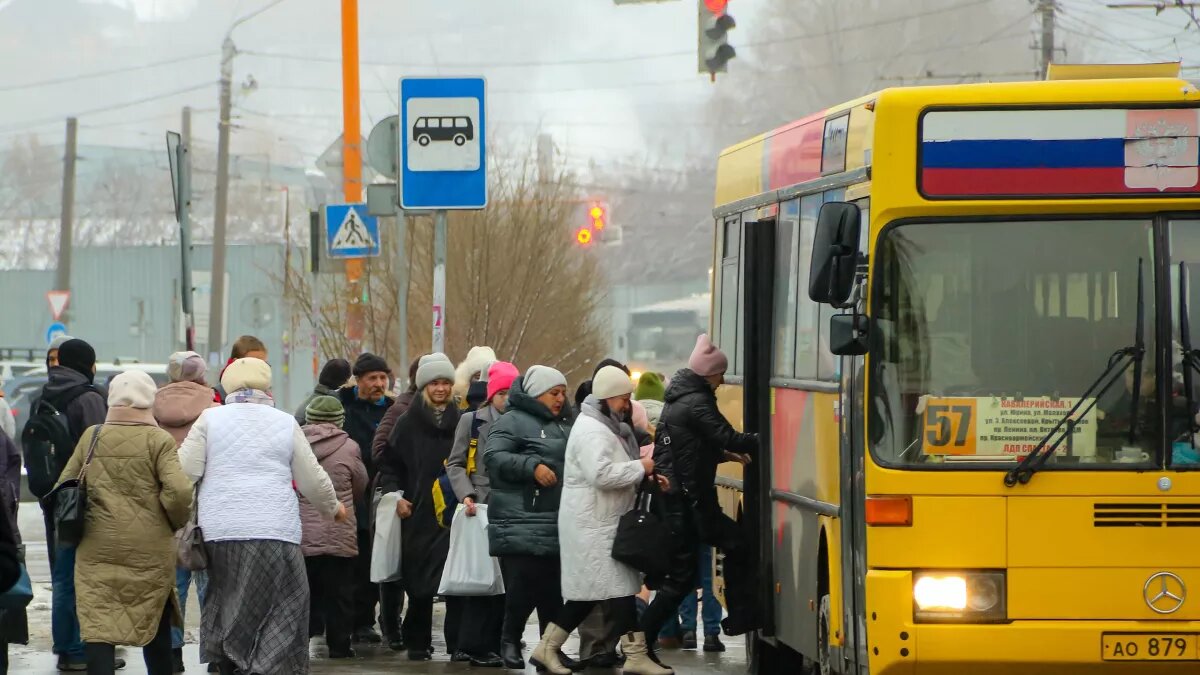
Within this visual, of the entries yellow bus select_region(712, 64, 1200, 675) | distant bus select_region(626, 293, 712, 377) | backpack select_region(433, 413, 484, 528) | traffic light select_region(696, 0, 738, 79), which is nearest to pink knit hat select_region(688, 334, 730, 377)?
→ backpack select_region(433, 413, 484, 528)

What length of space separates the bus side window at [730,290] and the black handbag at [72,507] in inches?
145

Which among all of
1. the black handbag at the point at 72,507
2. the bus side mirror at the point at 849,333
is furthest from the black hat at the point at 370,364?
the bus side mirror at the point at 849,333

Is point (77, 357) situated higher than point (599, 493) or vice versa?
point (77, 357)

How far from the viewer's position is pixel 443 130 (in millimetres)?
12602

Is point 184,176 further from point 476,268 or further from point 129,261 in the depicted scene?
point 129,261

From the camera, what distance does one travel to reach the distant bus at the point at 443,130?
1257 cm

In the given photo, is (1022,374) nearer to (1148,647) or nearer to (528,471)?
(1148,647)

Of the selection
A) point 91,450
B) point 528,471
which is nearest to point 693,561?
point 528,471

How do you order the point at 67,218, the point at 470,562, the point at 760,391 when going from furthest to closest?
the point at 67,218
the point at 470,562
the point at 760,391

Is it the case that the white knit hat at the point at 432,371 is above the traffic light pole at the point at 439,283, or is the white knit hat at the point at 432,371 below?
below

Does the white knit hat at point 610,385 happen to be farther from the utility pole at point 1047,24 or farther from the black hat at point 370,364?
the utility pole at point 1047,24

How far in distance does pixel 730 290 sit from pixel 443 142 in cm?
209

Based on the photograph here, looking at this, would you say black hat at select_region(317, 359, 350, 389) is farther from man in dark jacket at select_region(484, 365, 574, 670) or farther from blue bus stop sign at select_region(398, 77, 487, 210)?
man in dark jacket at select_region(484, 365, 574, 670)

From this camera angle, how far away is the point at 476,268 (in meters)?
28.5
